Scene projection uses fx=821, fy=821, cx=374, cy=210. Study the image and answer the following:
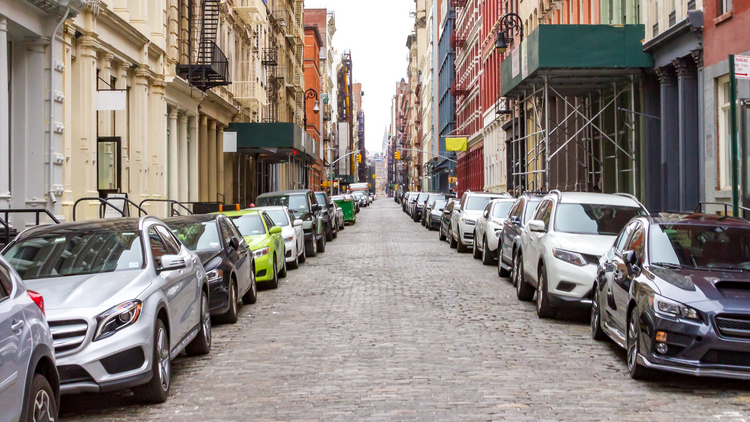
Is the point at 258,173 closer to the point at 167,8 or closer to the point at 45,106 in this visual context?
the point at 167,8

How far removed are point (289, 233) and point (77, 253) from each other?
36.1 ft

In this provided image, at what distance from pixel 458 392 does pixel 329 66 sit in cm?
11470

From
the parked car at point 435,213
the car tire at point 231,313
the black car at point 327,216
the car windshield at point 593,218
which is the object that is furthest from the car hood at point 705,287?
the parked car at point 435,213

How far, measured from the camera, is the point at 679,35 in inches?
766

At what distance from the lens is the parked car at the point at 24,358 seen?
4.42 m

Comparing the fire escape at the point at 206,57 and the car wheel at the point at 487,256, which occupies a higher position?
the fire escape at the point at 206,57

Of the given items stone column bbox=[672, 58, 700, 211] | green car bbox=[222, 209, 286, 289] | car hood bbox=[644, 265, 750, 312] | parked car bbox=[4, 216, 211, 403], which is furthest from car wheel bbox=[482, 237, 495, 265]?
car hood bbox=[644, 265, 750, 312]

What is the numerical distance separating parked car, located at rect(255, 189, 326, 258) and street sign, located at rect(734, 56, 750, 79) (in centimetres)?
1337

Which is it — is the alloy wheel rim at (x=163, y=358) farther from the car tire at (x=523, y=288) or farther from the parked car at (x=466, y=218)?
the parked car at (x=466, y=218)

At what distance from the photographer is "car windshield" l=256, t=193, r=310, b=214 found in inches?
920

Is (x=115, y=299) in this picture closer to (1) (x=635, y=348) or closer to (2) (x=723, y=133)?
(1) (x=635, y=348)


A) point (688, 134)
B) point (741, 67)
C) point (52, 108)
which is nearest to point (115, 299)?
point (741, 67)

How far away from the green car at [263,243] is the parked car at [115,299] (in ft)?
19.4

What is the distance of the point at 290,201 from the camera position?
A: 2391cm
